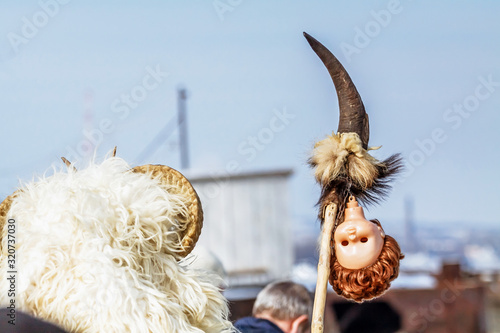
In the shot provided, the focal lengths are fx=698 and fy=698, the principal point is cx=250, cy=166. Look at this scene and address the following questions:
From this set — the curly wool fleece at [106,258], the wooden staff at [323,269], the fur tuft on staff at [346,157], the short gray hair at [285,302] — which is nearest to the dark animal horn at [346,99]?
the fur tuft on staff at [346,157]

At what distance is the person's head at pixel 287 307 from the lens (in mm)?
3381

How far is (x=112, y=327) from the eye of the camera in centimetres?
172

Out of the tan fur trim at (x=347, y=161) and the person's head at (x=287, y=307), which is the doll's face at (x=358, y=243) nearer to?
the tan fur trim at (x=347, y=161)

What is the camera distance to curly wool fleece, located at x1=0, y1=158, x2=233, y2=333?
174cm

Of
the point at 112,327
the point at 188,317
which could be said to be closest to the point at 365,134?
the point at 188,317

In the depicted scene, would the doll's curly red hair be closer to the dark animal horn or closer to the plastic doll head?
the plastic doll head

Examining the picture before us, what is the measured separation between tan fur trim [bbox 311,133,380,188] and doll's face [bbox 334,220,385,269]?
0.44 feet

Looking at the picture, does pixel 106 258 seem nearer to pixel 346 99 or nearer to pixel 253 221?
pixel 346 99

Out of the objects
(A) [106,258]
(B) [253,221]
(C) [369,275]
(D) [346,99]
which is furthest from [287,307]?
(B) [253,221]

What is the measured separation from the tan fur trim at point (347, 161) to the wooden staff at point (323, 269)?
0.10m

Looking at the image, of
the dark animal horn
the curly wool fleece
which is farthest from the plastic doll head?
the curly wool fleece

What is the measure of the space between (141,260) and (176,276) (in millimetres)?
108

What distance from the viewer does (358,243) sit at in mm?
2043

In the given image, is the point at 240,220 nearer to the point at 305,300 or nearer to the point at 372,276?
the point at 305,300
